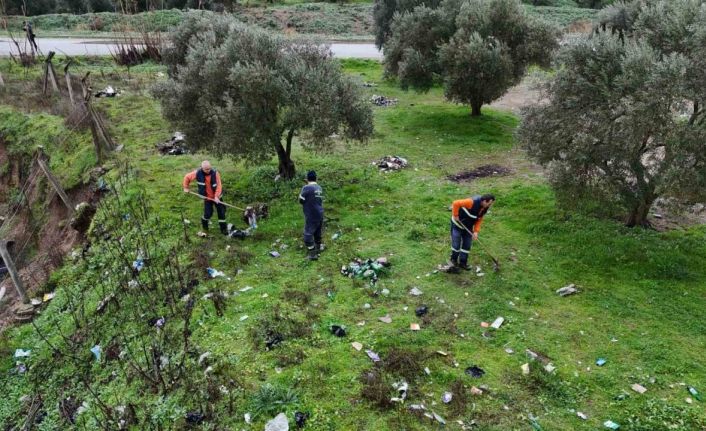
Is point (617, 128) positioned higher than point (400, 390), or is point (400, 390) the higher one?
point (617, 128)

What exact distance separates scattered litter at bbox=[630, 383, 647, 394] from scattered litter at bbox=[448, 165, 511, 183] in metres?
8.85

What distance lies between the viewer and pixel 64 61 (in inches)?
1061

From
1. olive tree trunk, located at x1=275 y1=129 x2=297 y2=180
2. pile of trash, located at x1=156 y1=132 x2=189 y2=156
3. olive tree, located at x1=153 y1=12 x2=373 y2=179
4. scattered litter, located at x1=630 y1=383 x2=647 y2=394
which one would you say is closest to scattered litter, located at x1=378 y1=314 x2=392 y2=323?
scattered litter, located at x1=630 y1=383 x2=647 y2=394

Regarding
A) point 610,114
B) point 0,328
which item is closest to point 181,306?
point 0,328

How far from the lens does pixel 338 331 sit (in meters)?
9.41

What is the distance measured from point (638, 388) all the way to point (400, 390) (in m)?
3.81

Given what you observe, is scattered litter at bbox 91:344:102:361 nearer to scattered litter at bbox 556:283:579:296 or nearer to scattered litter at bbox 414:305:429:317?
scattered litter at bbox 414:305:429:317

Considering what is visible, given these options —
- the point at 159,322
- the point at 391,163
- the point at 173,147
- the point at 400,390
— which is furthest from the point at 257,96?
the point at 400,390

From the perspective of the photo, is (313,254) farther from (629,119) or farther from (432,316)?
(629,119)

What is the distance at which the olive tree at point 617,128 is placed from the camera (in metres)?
10.7

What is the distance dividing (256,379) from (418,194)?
835cm

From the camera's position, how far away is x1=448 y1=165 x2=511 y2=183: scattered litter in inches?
644

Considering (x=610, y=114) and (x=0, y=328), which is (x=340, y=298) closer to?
(x=610, y=114)

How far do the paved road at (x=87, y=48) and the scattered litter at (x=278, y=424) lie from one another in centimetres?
2432
